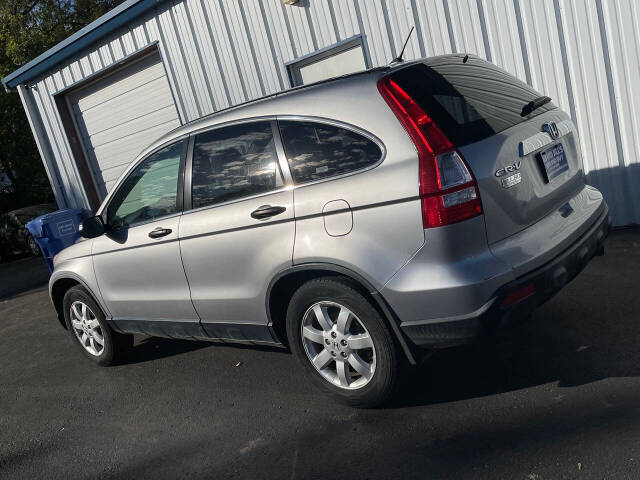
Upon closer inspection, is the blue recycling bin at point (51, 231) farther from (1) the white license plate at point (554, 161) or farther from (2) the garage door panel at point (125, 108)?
(1) the white license plate at point (554, 161)

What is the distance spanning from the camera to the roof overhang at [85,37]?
32.2 ft

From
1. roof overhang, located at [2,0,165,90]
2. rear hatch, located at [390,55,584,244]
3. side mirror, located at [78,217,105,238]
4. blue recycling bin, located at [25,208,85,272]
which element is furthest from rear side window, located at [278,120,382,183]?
roof overhang, located at [2,0,165,90]

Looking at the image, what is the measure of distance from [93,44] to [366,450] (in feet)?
32.2

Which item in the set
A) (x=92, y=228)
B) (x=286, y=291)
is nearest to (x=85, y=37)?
(x=92, y=228)

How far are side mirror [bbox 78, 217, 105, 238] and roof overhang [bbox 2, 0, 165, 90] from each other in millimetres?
5864

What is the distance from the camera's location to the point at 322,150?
354 centimetres

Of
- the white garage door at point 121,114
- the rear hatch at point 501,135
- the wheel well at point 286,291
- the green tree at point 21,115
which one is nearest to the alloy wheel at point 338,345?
the wheel well at point 286,291

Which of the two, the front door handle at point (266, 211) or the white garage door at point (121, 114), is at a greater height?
the white garage door at point (121, 114)

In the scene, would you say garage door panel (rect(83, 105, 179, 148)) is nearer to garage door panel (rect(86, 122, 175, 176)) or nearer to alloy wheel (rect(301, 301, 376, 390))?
garage door panel (rect(86, 122, 175, 176))

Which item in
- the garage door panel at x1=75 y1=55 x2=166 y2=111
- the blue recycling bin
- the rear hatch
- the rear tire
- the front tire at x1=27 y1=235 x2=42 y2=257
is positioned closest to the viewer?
the rear hatch

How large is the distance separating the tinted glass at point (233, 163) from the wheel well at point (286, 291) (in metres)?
0.55

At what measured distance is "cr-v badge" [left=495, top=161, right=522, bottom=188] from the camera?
3213 mm

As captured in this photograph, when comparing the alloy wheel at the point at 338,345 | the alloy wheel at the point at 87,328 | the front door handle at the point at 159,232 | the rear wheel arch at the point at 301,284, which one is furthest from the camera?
the alloy wheel at the point at 87,328

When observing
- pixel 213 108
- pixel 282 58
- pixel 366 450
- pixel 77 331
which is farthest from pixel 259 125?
pixel 213 108
